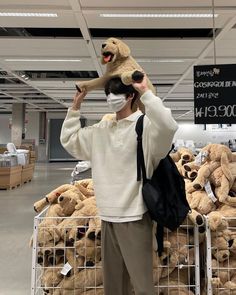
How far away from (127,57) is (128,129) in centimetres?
38

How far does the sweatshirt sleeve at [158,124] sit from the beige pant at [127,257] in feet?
1.10

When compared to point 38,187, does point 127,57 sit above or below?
above

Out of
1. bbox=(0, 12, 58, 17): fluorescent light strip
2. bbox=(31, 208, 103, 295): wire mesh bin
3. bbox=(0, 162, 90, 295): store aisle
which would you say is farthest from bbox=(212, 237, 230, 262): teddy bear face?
bbox=(0, 12, 58, 17): fluorescent light strip

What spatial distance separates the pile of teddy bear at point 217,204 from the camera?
191cm

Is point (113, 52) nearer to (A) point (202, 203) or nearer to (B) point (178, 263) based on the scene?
(A) point (202, 203)

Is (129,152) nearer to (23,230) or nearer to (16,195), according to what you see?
(23,230)

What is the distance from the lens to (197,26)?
5.36 m

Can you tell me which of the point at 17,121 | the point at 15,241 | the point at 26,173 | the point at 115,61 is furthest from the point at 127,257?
the point at 17,121

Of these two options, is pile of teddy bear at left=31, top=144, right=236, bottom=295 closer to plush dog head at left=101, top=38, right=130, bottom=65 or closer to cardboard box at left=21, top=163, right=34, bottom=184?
plush dog head at left=101, top=38, right=130, bottom=65

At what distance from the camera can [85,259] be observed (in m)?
2.01

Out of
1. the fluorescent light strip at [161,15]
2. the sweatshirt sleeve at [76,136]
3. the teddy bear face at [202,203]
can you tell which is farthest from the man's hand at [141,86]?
the fluorescent light strip at [161,15]

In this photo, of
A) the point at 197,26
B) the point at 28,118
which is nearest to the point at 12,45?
the point at 197,26

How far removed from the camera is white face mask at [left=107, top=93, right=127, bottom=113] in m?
1.59

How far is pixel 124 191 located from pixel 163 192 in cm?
18
